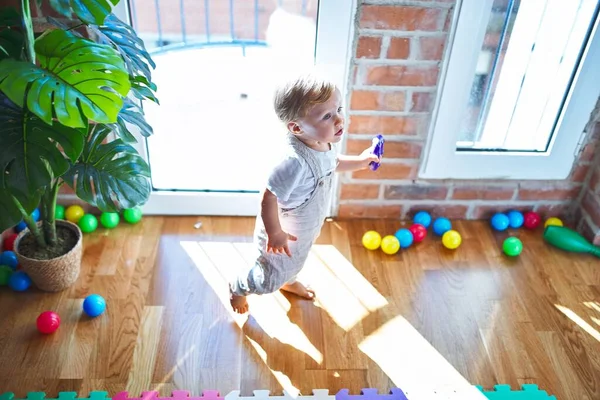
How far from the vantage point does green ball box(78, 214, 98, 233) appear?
1.92 metres

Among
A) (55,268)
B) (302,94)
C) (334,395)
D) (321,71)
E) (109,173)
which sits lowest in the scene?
(334,395)

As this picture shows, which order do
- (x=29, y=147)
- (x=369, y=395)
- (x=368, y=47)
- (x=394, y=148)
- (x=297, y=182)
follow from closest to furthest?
(x=29, y=147), (x=297, y=182), (x=369, y=395), (x=368, y=47), (x=394, y=148)

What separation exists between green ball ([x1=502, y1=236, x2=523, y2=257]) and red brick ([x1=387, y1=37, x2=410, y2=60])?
768 millimetres

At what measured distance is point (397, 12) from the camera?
160 centimetres

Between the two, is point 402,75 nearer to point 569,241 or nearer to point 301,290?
point 301,290

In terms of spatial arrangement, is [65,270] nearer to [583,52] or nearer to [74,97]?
[74,97]

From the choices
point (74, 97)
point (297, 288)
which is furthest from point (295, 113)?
point (297, 288)

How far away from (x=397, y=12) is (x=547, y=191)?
943mm

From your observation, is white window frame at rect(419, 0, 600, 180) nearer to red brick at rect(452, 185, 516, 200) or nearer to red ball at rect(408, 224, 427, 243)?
red brick at rect(452, 185, 516, 200)

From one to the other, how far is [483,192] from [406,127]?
438mm

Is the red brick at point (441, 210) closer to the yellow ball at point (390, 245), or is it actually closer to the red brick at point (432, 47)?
the yellow ball at point (390, 245)

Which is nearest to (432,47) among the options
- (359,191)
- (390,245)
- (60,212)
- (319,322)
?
(359,191)

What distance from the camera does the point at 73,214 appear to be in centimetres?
193

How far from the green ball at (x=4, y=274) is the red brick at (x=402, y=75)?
1.29m
